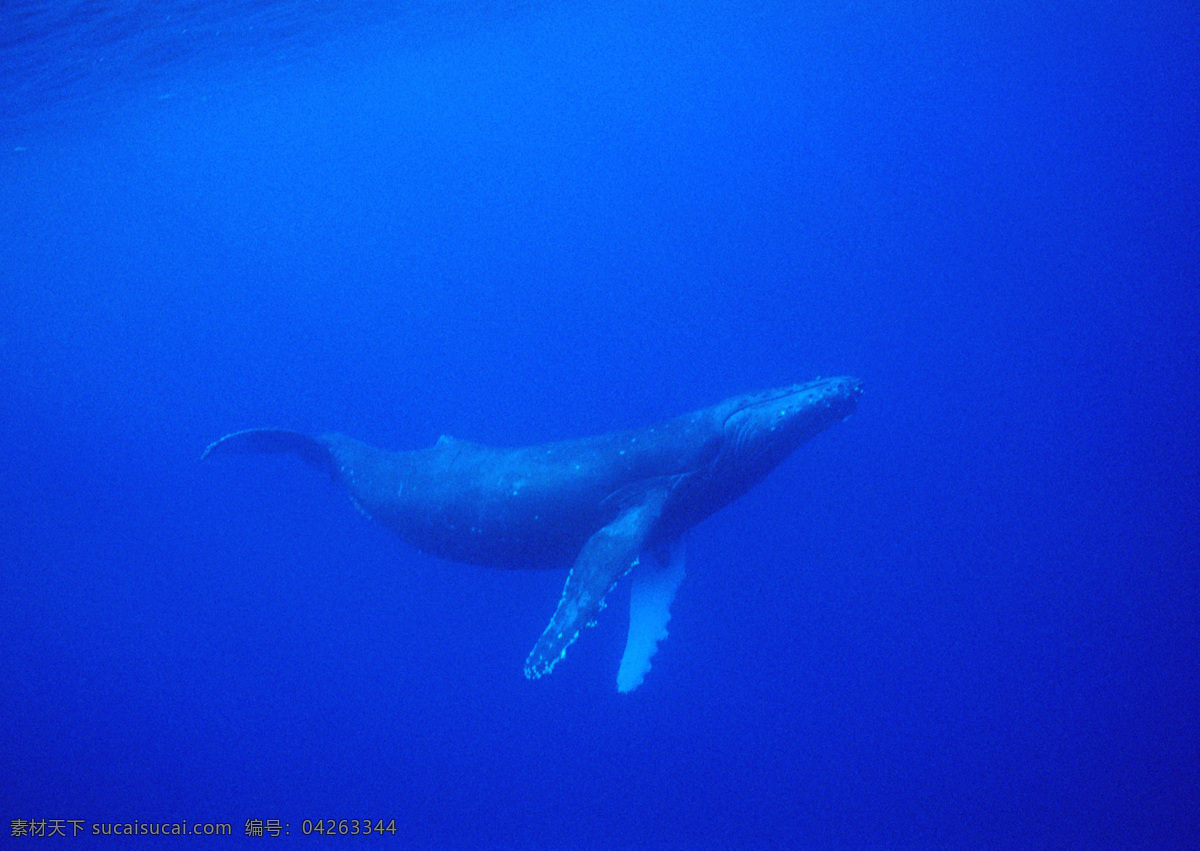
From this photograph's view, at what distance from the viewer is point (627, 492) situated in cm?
877

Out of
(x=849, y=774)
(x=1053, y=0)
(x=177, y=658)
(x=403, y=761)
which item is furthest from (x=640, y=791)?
(x=1053, y=0)

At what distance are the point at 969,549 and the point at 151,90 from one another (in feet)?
116

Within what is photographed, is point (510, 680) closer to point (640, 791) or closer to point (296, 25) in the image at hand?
point (640, 791)

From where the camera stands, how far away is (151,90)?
100ft

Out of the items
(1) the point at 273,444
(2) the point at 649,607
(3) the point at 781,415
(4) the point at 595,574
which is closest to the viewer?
(4) the point at 595,574

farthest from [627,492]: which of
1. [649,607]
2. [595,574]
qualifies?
[649,607]

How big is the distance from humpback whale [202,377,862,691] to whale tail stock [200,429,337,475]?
2952 millimetres

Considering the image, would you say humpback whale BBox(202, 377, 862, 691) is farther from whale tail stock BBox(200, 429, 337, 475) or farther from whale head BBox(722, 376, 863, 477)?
whale tail stock BBox(200, 429, 337, 475)

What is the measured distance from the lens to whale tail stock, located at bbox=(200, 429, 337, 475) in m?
11.6

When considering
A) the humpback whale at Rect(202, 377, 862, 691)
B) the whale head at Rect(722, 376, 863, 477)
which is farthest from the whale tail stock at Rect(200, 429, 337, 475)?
the whale head at Rect(722, 376, 863, 477)

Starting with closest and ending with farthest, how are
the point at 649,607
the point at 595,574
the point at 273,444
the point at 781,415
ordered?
the point at 595,574, the point at 781,415, the point at 649,607, the point at 273,444

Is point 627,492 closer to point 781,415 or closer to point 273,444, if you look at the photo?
point 781,415

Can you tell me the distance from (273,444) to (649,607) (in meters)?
6.92

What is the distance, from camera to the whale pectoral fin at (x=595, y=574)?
24.5ft
